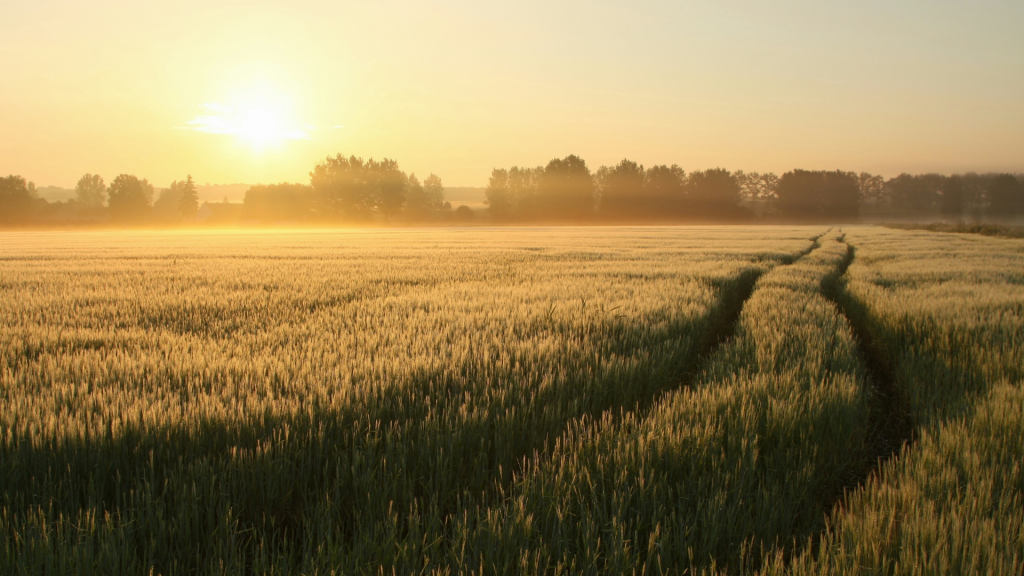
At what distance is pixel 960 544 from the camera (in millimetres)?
1635

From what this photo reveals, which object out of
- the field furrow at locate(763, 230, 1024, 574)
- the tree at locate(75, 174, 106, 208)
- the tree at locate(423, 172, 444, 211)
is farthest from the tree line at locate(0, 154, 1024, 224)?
the field furrow at locate(763, 230, 1024, 574)

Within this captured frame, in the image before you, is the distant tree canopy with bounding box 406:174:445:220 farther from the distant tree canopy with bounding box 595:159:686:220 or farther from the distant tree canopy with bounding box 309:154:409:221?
the distant tree canopy with bounding box 595:159:686:220

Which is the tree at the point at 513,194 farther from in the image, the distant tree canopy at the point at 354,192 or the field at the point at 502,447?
the field at the point at 502,447

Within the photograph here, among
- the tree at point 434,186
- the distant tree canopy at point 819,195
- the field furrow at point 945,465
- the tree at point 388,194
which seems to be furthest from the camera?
the tree at point 434,186

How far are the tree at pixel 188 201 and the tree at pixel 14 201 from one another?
22.7m

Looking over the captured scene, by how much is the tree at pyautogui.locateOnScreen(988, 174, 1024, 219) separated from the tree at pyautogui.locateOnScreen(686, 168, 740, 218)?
61.8m

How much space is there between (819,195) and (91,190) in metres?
189

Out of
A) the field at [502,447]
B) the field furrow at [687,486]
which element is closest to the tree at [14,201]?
the field at [502,447]

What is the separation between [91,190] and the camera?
142 m

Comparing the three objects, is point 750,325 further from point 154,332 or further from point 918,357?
point 154,332

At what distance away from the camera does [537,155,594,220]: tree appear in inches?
3745

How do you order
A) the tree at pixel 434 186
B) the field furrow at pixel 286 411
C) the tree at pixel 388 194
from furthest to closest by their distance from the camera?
1. the tree at pixel 434 186
2. the tree at pixel 388 194
3. the field furrow at pixel 286 411

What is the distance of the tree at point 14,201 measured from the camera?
86.2m

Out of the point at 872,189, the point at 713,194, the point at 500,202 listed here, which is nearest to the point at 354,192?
the point at 500,202
